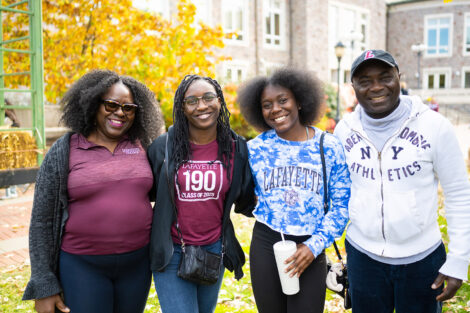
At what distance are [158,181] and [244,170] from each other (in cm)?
55

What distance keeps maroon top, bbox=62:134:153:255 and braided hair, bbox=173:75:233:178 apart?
A: 278 mm

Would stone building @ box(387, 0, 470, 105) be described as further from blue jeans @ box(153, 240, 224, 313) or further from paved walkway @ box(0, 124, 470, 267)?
blue jeans @ box(153, 240, 224, 313)

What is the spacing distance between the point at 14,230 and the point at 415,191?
6.35m

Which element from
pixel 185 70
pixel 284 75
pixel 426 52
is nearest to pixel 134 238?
pixel 284 75

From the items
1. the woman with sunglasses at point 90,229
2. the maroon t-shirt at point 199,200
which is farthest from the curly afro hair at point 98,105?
the maroon t-shirt at point 199,200

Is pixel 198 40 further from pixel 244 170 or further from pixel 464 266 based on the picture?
pixel 464 266

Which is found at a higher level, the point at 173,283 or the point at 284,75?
the point at 284,75

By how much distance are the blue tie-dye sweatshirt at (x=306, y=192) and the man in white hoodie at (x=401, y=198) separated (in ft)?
0.29

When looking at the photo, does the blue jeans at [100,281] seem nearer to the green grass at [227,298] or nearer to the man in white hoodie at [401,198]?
the man in white hoodie at [401,198]

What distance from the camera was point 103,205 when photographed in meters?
2.18

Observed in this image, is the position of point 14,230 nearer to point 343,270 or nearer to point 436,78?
point 343,270

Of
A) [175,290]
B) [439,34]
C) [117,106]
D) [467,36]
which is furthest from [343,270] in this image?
Answer: [467,36]

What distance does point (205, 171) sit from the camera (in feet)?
7.82

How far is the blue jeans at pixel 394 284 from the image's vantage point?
2.16 metres
